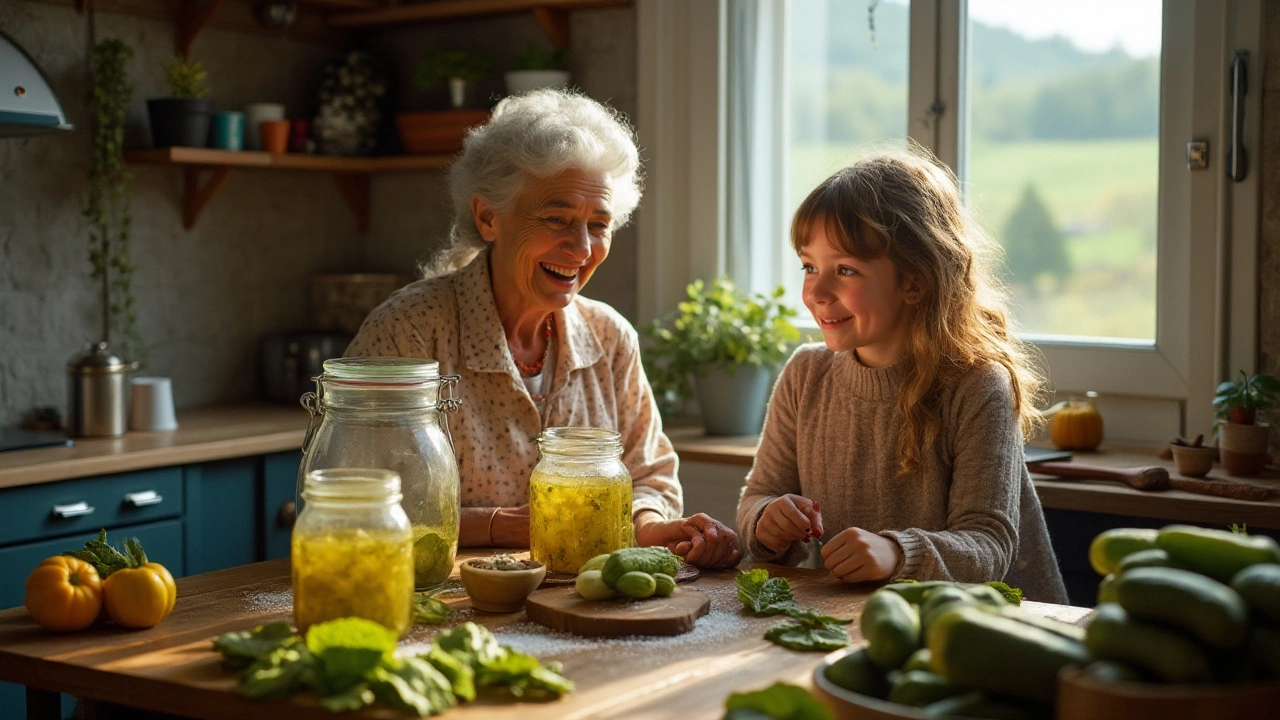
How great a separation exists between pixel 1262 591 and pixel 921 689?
0.28 meters

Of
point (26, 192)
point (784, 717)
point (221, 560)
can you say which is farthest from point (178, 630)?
point (26, 192)

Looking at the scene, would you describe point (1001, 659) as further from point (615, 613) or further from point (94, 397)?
point (94, 397)

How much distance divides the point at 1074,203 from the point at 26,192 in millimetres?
2567

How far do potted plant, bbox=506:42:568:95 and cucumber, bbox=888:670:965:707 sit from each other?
265 centimetres

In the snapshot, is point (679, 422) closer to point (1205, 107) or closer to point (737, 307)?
point (737, 307)

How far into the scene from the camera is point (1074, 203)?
3.09 metres

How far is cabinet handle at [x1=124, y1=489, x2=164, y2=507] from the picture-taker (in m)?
2.87

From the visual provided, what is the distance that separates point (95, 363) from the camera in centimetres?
310

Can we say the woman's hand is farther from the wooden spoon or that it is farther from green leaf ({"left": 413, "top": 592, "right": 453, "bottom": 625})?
the wooden spoon

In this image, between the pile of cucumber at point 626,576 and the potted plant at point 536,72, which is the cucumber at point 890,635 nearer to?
the pile of cucumber at point 626,576

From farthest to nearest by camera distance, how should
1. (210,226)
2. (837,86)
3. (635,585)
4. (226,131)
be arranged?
(210,226) < (226,131) < (837,86) < (635,585)

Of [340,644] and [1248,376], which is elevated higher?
[1248,376]

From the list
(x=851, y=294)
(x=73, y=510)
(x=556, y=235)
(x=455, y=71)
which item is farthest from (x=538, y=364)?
(x=455, y=71)

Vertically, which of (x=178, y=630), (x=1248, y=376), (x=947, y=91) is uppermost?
(x=947, y=91)
